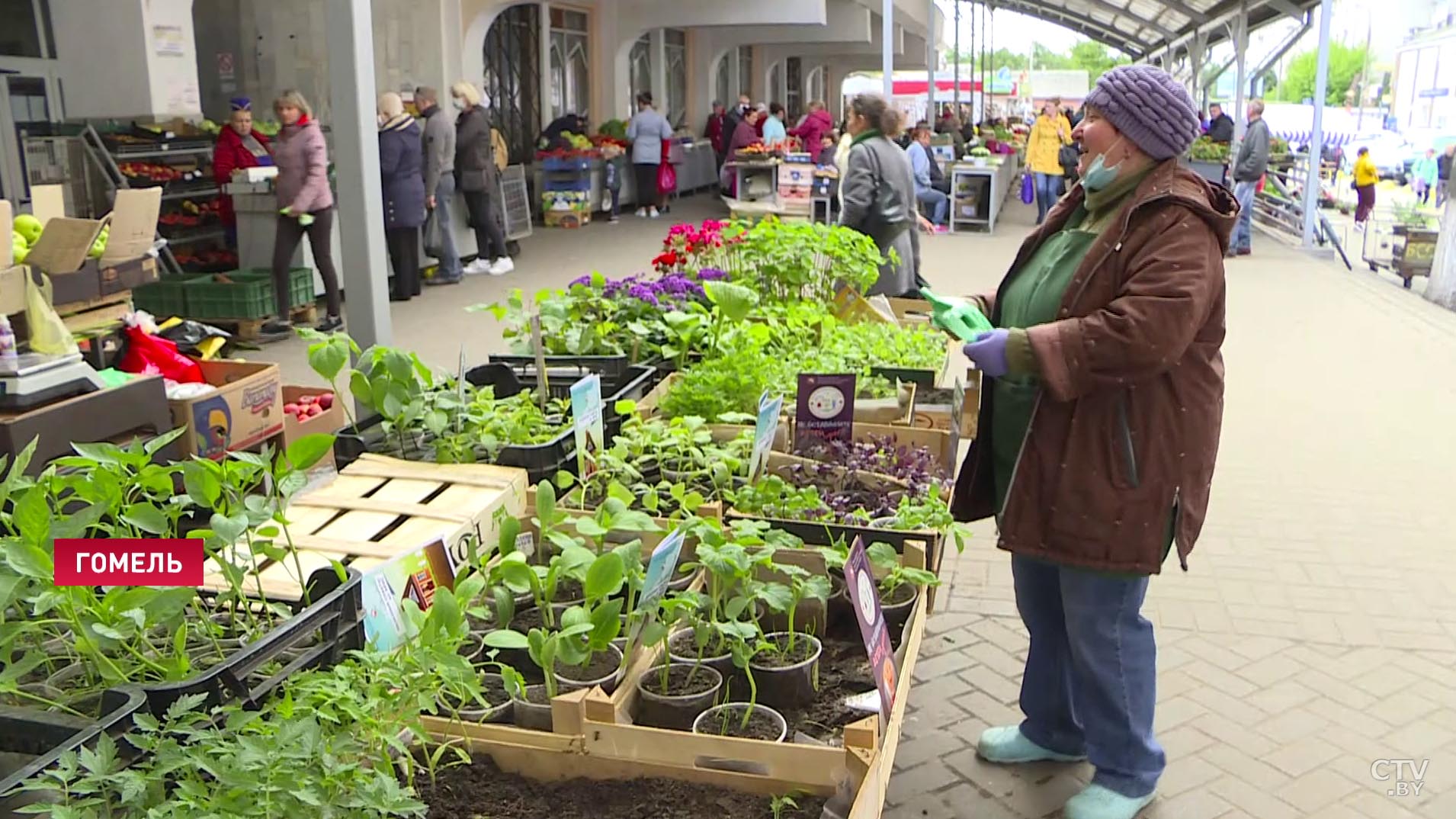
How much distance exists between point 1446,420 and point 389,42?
9.17 metres

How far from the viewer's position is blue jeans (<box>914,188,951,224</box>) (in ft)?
47.6

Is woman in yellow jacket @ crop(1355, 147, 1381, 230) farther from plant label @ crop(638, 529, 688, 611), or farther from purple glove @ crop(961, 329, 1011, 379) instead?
plant label @ crop(638, 529, 688, 611)

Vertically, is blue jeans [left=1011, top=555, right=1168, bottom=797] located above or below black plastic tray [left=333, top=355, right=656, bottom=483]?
below

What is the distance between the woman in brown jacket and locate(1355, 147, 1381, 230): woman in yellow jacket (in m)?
18.1

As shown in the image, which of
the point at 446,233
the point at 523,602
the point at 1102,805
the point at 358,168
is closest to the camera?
the point at 523,602

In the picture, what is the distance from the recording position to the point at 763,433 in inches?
126

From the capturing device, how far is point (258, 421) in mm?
4844

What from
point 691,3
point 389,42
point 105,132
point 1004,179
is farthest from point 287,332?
point 1004,179

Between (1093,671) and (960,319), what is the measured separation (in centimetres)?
84

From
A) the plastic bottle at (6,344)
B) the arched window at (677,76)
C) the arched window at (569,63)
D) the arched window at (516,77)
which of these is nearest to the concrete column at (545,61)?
the arched window at (516,77)

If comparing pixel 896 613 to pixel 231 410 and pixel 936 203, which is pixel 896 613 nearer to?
pixel 231 410

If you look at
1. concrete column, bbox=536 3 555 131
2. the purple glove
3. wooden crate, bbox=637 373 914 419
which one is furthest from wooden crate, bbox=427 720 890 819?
concrete column, bbox=536 3 555 131
